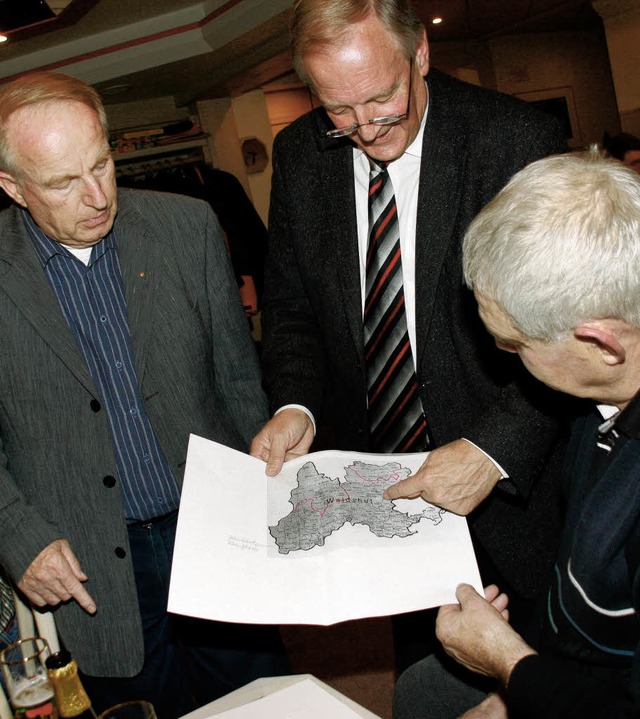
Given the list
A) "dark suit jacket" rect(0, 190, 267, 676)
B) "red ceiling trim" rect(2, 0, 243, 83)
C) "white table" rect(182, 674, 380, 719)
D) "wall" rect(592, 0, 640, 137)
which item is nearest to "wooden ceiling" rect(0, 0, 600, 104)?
"red ceiling trim" rect(2, 0, 243, 83)

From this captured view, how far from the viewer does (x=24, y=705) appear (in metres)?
1.21

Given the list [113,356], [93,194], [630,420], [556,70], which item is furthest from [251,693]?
[556,70]

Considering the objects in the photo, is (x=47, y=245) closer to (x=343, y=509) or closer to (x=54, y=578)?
(x=54, y=578)

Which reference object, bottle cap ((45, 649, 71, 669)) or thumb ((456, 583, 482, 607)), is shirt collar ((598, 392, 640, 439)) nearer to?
thumb ((456, 583, 482, 607))

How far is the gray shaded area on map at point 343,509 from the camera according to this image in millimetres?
1431

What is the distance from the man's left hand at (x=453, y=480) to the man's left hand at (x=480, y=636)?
0.70 feet

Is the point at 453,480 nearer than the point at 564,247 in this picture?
No

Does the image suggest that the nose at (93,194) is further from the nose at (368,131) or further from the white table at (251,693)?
the white table at (251,693)

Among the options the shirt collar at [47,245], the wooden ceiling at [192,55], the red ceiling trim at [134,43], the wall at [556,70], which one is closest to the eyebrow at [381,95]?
the shirt collar at [47,245]

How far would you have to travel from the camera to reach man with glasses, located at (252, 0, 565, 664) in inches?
63.1

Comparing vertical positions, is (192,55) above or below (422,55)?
above

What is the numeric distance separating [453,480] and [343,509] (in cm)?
23

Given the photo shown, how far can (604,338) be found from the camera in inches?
43.2

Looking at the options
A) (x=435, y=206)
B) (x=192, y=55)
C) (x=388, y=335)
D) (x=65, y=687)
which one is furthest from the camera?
(x=192, y=55)
